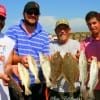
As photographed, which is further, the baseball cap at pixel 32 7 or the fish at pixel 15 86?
the baseball cap at pixel 32 7

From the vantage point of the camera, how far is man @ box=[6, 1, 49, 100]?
26.7 ft

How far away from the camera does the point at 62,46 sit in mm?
8266

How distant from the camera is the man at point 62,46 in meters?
8.04

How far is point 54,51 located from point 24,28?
0.77 m

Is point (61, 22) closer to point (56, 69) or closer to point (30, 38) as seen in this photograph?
point (30, 38)

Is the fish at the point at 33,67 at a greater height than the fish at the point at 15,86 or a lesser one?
greater

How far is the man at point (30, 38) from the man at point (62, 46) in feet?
0.81

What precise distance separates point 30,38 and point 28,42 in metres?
0.10

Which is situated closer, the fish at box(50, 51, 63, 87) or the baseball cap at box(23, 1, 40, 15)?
the fish at box(50, 51, 63, 87)

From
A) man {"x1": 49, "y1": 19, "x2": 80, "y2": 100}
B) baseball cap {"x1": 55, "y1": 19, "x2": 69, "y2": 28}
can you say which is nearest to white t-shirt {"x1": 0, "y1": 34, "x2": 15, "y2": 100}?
man {"x1": 49, "y1": 19, "x2": 80, "y2": 100}

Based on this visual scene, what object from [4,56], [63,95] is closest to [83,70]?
[63,95]

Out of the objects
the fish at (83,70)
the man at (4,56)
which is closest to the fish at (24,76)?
the man at (4,56)

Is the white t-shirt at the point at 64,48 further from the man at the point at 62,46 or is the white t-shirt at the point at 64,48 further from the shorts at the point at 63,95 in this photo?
the shorts at the point at 63,95

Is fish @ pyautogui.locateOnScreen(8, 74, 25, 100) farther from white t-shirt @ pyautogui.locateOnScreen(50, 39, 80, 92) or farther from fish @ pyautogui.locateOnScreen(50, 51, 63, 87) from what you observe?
white t-shirt @ pyautogui.locateOnScreen(50, 39, 80, 92)
